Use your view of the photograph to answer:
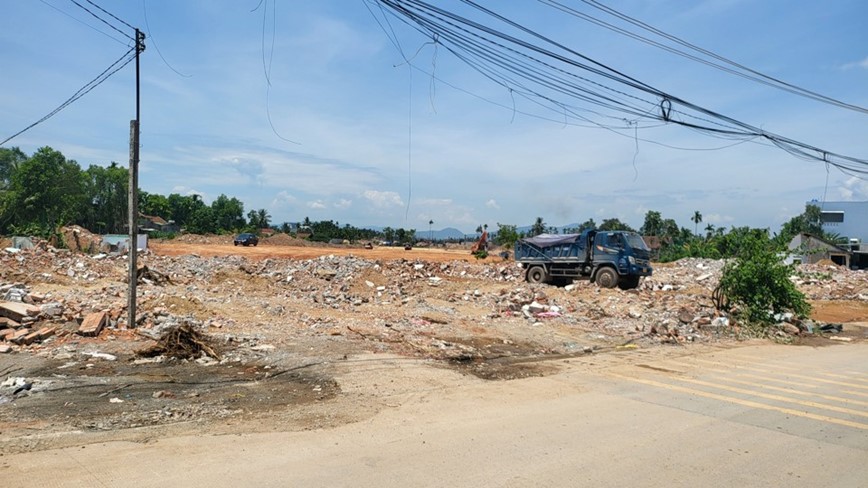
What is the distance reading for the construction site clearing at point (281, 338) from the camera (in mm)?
6676

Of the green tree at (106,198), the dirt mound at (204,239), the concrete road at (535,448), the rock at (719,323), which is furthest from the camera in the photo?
the green tree at (106,198)

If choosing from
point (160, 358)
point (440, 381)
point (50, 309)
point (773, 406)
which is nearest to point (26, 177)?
A: point (50, 309)

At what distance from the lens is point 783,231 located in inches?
674

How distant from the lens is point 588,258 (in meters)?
23.2

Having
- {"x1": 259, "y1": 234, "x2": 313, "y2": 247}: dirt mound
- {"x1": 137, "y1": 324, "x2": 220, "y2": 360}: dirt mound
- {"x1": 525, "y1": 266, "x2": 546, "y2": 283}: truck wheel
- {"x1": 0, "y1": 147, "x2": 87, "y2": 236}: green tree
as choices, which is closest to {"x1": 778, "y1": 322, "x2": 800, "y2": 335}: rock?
{"x1": 525, "y1": 266, "x2": 546, "y2": 283}: truck wheel

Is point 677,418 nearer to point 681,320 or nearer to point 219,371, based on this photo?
point 219,371

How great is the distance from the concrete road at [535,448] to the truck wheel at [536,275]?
54.5 ft

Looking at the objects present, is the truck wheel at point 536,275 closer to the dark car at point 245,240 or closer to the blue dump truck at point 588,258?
the blue dump truck at point 588,258

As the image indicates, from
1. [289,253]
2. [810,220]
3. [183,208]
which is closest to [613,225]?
[810,220]

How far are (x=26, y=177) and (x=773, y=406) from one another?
67.2 meters

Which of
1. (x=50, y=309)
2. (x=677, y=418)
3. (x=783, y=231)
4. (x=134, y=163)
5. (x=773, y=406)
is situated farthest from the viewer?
(x=783, y=231)

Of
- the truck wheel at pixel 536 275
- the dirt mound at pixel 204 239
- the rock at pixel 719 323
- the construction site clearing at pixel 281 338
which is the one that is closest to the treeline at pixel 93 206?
the dirt mound at pixel 204 239

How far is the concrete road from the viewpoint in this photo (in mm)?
4512

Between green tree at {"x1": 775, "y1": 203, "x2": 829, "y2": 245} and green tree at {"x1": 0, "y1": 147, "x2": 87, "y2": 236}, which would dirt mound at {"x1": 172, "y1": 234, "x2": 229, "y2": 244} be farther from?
green tree at {"x1": 775, "y1": 203, "x2": 829, "y2": 245}
